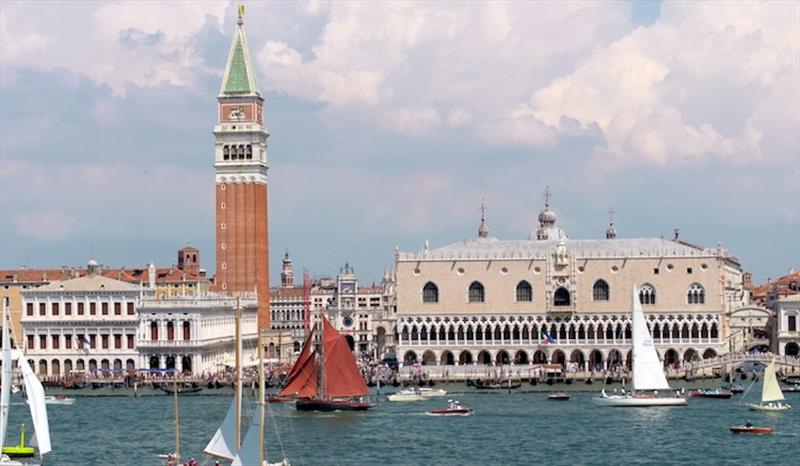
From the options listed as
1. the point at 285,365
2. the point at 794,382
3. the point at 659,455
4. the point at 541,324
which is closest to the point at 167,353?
the point at 285,365

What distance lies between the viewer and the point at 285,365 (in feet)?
351

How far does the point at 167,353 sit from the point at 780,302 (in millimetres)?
36015

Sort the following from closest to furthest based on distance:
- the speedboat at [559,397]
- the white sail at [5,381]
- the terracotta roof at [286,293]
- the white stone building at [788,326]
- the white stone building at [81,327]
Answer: the white sail at [5,381] → the speedboat at [559,397] → the white stone building at [81,327] → the white stone building at [788,326] → the terracotta roof at [286,293]

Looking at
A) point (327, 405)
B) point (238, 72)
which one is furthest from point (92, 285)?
point (327, 405)

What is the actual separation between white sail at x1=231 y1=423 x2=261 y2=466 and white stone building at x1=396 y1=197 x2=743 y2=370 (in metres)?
54.9

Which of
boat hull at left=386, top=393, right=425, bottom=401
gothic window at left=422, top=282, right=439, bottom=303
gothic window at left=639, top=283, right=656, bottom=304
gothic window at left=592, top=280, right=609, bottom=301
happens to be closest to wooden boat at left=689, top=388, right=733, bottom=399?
boat hull at left=386, top=393, right=425, bottom=401

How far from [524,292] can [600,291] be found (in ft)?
14.1

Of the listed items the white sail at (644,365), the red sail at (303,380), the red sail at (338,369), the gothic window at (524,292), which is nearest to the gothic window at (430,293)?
the gothic window at (524,292)

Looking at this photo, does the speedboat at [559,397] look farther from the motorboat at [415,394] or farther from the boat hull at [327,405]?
the boat hull at [327,405]

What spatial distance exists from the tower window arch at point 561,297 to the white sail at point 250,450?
5556 centimetres

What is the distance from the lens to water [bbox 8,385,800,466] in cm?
5909

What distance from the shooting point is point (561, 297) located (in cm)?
9931

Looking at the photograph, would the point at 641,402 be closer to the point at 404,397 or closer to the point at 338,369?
the point at 404,397

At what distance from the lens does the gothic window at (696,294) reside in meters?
98.1
